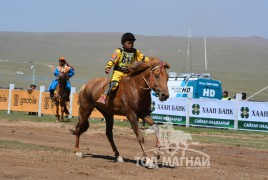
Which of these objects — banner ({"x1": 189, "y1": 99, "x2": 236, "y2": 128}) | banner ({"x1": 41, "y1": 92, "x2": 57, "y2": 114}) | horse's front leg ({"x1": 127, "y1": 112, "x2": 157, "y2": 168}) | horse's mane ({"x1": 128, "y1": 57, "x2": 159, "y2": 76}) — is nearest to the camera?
horse's front leg ({"x1": 127, "y1": 112, "x2": 157, "y2": 168})

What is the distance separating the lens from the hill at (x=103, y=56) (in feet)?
227

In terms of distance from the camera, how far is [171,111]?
88.0 feet

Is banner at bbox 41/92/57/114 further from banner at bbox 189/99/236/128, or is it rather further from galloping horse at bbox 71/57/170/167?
galloping horse at bbox 71/57/170/167

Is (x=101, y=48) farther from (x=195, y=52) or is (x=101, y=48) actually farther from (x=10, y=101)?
(x=10, y=101)

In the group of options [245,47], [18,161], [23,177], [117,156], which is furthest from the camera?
[245,47]

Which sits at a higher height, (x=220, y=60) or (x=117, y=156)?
(x=220, y=60)

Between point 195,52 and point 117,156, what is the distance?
92160 millimetres

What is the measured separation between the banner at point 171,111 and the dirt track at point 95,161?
7.45 metres

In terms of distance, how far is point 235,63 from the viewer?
323 ft

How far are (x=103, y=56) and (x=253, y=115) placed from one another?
7979 centimetres

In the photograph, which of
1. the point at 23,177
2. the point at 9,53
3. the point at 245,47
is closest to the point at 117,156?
the point at 23,177

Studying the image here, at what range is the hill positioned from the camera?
69.2 metres

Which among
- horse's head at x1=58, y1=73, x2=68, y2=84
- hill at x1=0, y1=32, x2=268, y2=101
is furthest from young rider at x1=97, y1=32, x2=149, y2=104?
A: hill at x1=0, y1=32, x2=268, y2=101

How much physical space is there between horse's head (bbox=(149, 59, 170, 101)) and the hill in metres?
43.7
